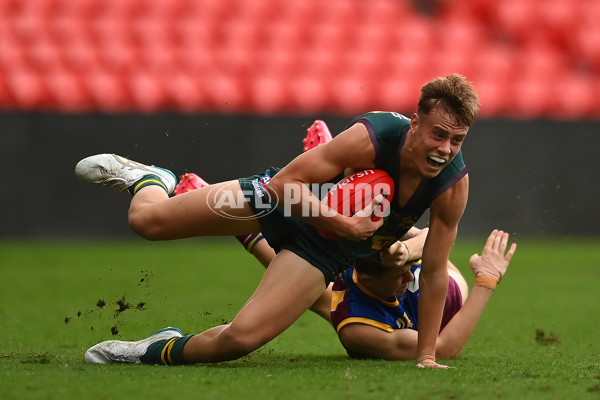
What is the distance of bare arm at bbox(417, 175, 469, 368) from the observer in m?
4.75

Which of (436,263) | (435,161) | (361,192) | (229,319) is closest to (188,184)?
(229,319)

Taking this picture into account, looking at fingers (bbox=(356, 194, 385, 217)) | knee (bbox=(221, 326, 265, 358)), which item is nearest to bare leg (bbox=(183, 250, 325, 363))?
knee (bbox=(221, 326, 265, 358))

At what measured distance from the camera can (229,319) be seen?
6.82 metres

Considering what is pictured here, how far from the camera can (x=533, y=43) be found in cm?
1432

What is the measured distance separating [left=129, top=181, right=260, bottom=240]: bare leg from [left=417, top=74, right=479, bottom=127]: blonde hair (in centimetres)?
112

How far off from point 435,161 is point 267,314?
44.3 inches

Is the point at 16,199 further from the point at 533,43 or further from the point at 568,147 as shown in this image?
the point at 533,43

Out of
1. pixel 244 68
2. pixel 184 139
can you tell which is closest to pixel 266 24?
pixel 244 68

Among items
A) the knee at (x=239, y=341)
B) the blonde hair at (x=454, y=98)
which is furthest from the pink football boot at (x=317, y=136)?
the knee at (x=239, y=341)

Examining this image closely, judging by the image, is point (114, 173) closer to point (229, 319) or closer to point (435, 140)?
point (229, 319)

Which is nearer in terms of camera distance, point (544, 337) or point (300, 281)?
point (300, 281)

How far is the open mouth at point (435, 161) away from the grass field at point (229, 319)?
1.01m

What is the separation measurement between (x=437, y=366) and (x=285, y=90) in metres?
8.51

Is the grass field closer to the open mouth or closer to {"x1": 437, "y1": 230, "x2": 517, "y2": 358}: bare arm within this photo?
{"x1": 437, "y1": 230, "x2": 517, "y2": 358}: bare arm
